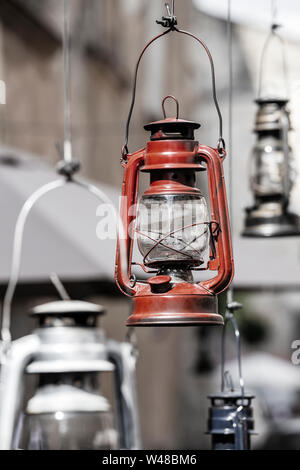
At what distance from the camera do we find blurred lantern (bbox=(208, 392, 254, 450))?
9.96 feet

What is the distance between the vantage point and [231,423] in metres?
3.04

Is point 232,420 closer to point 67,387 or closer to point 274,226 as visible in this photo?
point 67,387

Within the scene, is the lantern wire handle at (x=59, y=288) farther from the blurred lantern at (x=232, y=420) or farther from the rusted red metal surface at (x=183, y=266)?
the rusted red metal surface at (x=183, y=266)

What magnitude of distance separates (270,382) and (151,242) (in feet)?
25.0

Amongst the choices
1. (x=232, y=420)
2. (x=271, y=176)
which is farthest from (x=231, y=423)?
(x=271, y=176)

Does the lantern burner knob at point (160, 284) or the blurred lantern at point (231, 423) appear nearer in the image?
the lantern burner knob at point (160, 284)

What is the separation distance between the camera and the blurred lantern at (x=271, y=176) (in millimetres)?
4105

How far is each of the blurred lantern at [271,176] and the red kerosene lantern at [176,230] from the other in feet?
4.94

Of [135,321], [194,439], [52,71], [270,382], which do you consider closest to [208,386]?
[194,439]

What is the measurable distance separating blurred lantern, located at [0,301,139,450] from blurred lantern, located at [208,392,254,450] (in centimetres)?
41

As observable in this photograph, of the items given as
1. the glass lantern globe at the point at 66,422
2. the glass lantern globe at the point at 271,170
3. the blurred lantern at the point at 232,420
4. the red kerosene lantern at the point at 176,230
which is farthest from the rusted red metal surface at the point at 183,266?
the glass lantern globe at the point at 271,170

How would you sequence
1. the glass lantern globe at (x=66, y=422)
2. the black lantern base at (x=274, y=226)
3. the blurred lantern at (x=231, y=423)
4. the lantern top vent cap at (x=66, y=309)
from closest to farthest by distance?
1. the blurred lantern at (x=231, y=423)
2. the glass lantern globe at (x=66, y=422)
3. the lantern top vent cap at (x=66, y=309)
4. the black lantern base at (x=274, y=226)

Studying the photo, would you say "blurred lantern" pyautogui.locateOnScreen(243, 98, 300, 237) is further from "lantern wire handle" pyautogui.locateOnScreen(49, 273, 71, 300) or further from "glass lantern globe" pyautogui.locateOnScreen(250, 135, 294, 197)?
"lantern wire handle" pyautogui.locateOnScreen(49, 273, 71, 300)
